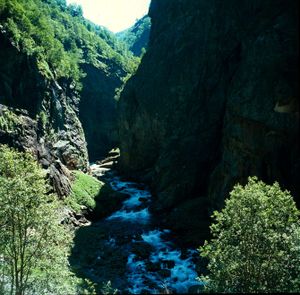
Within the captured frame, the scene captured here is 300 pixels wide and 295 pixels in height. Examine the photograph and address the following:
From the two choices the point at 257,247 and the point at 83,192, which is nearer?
the point at 257,247

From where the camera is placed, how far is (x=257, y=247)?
23.7m

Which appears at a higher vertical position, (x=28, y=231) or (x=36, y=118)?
(x=36, y=118)

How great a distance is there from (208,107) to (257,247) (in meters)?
44.8

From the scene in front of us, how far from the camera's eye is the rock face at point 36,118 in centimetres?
5816

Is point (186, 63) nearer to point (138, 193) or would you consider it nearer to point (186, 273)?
point (138, 193)

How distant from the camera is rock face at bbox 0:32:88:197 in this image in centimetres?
5816

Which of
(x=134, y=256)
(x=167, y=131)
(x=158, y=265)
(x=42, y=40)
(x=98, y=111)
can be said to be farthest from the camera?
(x=98, y=111)

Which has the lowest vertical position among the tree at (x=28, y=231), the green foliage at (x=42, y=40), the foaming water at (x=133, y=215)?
the foaming water at (x=133, y=215)

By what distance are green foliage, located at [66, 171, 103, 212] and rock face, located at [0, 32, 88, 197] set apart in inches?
68.0

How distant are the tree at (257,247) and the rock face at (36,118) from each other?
37.3 meters

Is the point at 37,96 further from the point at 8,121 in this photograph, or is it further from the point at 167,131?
the point at 167,131

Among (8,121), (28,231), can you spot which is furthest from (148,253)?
(8,121)

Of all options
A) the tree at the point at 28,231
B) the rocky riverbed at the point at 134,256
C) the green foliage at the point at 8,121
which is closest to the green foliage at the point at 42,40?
the green foliage at the point at 8,121

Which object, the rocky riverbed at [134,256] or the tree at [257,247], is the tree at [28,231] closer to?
the rocky riverbed at [134,256]
